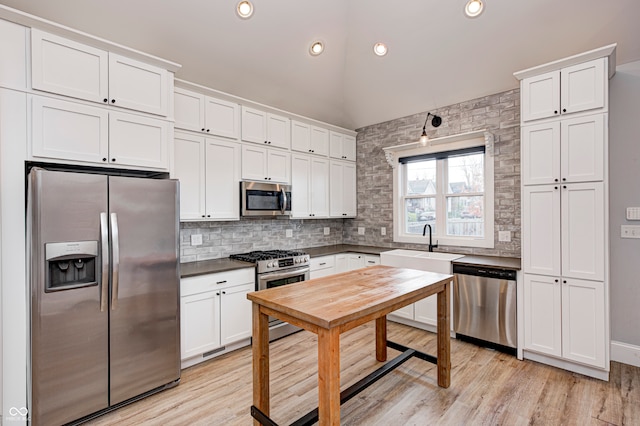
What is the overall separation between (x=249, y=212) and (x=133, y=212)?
1.42 metres

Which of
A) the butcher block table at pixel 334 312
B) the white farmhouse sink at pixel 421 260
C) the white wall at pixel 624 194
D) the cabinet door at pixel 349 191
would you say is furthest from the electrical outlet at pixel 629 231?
the cabinet door at pixel 349 191

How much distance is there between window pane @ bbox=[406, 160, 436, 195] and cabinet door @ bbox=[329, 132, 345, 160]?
109cm

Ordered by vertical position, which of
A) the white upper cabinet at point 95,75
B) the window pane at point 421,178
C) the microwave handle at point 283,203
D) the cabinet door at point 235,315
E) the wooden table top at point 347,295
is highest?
the white upper cabinet at point 95,75

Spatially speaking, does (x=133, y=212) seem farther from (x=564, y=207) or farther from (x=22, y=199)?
(x=564, y=207)

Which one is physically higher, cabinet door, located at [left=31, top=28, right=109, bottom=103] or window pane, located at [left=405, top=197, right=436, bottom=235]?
cabinet door, located at [left=31, top=28, right=109, bottom=103]

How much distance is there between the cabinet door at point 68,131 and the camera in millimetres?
2131

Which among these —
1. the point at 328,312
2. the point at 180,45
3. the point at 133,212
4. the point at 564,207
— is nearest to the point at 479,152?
the point at 564,207

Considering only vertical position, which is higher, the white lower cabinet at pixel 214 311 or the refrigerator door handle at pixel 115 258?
the refrigerator door handle at pixel 115 258

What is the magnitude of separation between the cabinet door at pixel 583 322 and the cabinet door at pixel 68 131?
413 cm

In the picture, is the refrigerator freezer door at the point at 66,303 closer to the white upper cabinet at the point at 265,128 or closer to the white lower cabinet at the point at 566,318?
the white upper cabinet at the point at 265,128

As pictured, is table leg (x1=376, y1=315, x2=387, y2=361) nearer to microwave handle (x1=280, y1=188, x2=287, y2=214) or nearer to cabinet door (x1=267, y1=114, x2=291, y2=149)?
microwave handle (x1=280, y1=188, x2=287, y2=214)

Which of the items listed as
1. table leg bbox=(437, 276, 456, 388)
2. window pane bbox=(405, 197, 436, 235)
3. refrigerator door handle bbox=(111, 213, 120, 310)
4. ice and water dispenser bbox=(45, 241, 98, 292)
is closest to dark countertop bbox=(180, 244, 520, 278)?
refrigerator door handle bbox=(111, 213, 120, 310)

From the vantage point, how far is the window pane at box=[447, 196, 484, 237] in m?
3.96

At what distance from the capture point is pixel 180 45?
3.04 meters
